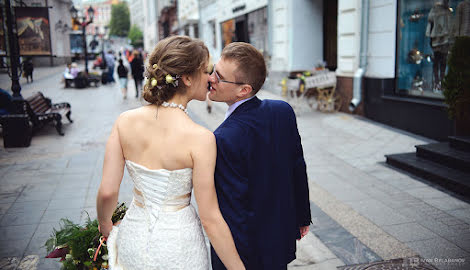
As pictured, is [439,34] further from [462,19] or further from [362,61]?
[362,61]

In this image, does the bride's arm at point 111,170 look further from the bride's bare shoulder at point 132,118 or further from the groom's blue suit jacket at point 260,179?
the groom's blue suit jacket at point 260,179

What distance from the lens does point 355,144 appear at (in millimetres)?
8047

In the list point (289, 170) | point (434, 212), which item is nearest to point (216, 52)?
point (434, 212)

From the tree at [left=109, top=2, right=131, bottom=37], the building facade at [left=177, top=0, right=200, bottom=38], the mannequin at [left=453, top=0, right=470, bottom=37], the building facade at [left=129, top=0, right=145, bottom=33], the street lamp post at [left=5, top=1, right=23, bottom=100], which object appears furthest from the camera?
the tree at [left=109, top=2, right=131, bottom=37]

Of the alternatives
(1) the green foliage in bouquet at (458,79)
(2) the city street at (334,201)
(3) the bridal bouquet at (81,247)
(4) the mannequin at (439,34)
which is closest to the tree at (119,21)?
(2) the city street at (334,201)

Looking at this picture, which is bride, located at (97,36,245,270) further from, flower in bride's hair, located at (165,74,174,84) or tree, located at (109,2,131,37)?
tree, located at (109,2,131,37)

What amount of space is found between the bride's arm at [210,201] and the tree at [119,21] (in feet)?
452

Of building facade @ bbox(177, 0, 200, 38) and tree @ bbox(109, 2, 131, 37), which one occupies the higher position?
tree @ bbox(109, 2, 131, 37)

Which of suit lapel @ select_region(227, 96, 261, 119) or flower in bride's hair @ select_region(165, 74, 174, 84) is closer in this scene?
flower in bride's hair @ select_region(165, 74, 174, 84)

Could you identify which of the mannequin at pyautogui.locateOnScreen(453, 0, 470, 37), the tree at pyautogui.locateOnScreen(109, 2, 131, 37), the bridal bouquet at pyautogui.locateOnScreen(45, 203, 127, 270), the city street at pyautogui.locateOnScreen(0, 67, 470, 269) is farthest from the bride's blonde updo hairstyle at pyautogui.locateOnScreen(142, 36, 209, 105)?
the tree at pyautogui.locateOnScreen(109, 2, 131, 37)

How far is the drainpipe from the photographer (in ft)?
32.9

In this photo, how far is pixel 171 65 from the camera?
5.25 feet

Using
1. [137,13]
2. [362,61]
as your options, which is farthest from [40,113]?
[137,13]

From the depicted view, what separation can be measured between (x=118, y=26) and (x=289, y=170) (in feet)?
459
